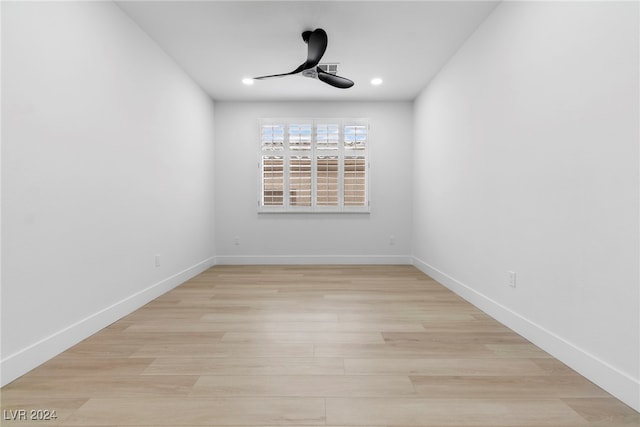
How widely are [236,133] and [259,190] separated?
963 millimetres

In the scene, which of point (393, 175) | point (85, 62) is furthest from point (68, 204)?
point (393, 175)

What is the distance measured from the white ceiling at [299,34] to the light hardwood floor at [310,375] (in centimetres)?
254

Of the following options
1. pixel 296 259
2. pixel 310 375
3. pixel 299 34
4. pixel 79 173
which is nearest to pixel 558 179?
pixel 310 375

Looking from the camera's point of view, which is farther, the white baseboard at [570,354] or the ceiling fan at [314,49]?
the ceiling fan at [314,49]

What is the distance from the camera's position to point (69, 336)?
2.08 metres

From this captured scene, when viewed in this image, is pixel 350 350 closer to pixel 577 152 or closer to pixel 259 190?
pixel 577 152

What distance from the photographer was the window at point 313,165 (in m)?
5.20

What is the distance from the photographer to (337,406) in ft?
4.70

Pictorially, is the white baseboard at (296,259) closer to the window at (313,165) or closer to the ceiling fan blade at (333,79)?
the window at (313,165)

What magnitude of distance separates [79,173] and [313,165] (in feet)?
A: 11.1

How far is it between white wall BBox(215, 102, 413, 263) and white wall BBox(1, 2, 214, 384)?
60.4 inches

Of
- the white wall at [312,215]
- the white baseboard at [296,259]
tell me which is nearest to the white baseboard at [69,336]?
the white baseboard at [296,259]

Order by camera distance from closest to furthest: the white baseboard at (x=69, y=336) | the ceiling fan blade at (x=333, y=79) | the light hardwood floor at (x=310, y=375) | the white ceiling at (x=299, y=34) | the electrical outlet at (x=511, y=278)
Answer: the light hardwood floor at (x=310, y=375) → the white baseboard at (x=69, y=336) → the electrical outlet at (x=511, y=278) → the white ceiling at (x=299, y=34) → the ceiling fan blade at (x=333, y=79)

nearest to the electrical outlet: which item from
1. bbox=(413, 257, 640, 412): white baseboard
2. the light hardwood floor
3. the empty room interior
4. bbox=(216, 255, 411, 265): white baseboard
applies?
the empty room interior
